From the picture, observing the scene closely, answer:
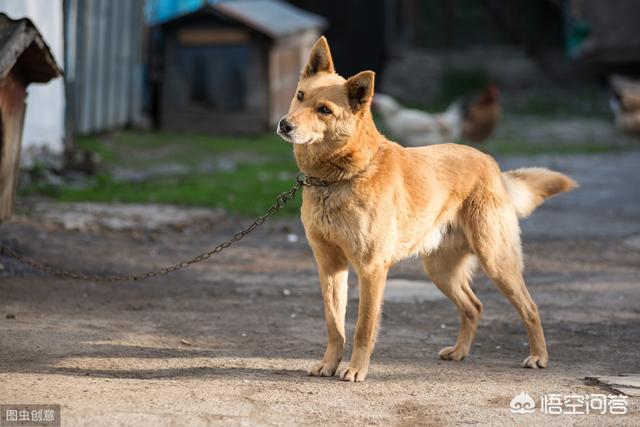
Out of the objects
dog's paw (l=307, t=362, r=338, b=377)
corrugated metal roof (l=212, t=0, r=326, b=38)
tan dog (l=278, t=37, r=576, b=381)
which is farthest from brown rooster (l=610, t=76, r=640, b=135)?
dog's paw (l=307, t=362, r=338, b=377)

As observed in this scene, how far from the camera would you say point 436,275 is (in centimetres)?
575

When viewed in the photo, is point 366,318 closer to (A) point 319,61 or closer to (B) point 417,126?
(A) point 319,61

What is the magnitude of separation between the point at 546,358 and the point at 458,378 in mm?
656

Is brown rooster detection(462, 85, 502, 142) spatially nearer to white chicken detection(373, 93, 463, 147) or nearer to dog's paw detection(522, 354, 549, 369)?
white chicken detection(373, 93, 463, 147)

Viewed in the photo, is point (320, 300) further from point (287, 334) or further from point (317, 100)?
point (317, 100)

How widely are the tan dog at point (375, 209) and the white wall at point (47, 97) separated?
7211 millimetres

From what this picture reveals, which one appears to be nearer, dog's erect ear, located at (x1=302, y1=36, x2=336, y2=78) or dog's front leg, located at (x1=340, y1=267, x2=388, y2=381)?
dog's front leg, located at (x1=340, y1=267, x2=388, y2=381)

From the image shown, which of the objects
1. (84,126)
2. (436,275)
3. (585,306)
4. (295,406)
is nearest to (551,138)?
(84,126)

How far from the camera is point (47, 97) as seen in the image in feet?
39.8

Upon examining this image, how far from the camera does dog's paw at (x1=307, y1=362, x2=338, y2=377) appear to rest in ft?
16.4

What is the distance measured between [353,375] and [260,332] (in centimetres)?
124

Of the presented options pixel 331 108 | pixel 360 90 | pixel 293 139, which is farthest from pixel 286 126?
pixel 360 90

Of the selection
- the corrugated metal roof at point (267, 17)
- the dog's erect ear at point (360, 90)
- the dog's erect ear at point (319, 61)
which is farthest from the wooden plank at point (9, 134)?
the corrugated metal roof at point (267, 17)

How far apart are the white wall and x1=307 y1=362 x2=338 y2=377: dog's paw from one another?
7.51m
